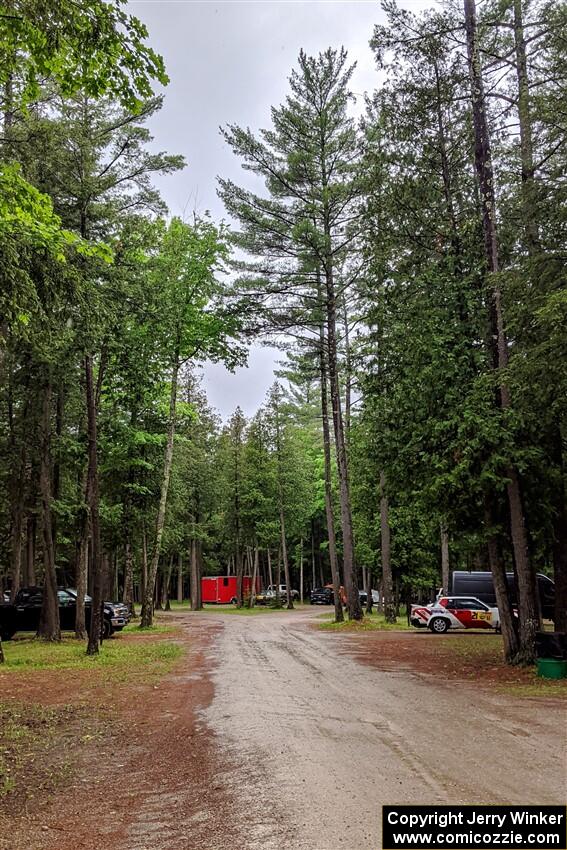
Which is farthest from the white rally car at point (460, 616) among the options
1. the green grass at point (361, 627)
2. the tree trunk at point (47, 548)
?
the tree trunk at point (47, 548)

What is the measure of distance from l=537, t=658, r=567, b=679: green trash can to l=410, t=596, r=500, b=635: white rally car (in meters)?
10.8

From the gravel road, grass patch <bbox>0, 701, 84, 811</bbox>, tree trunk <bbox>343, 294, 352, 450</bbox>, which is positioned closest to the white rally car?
tree trunk <bbox>343, 294, 352, 450</bbox>

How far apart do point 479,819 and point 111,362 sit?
15.5 metres

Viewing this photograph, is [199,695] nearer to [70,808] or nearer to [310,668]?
[310,668]

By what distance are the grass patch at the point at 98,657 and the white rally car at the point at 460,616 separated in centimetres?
886

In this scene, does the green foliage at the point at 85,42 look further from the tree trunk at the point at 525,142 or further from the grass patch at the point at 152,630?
the grass patch at the point at 152,630

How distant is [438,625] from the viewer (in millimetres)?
21438

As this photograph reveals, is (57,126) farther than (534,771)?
Yes

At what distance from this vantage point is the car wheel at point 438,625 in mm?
21422

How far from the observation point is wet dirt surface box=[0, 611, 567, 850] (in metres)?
4.42

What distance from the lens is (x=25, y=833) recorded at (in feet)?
14.8

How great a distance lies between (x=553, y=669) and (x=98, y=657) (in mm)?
9440

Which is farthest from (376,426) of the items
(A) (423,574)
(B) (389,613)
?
(A) (423,574)

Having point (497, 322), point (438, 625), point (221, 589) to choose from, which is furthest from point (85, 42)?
point (221, 589)
